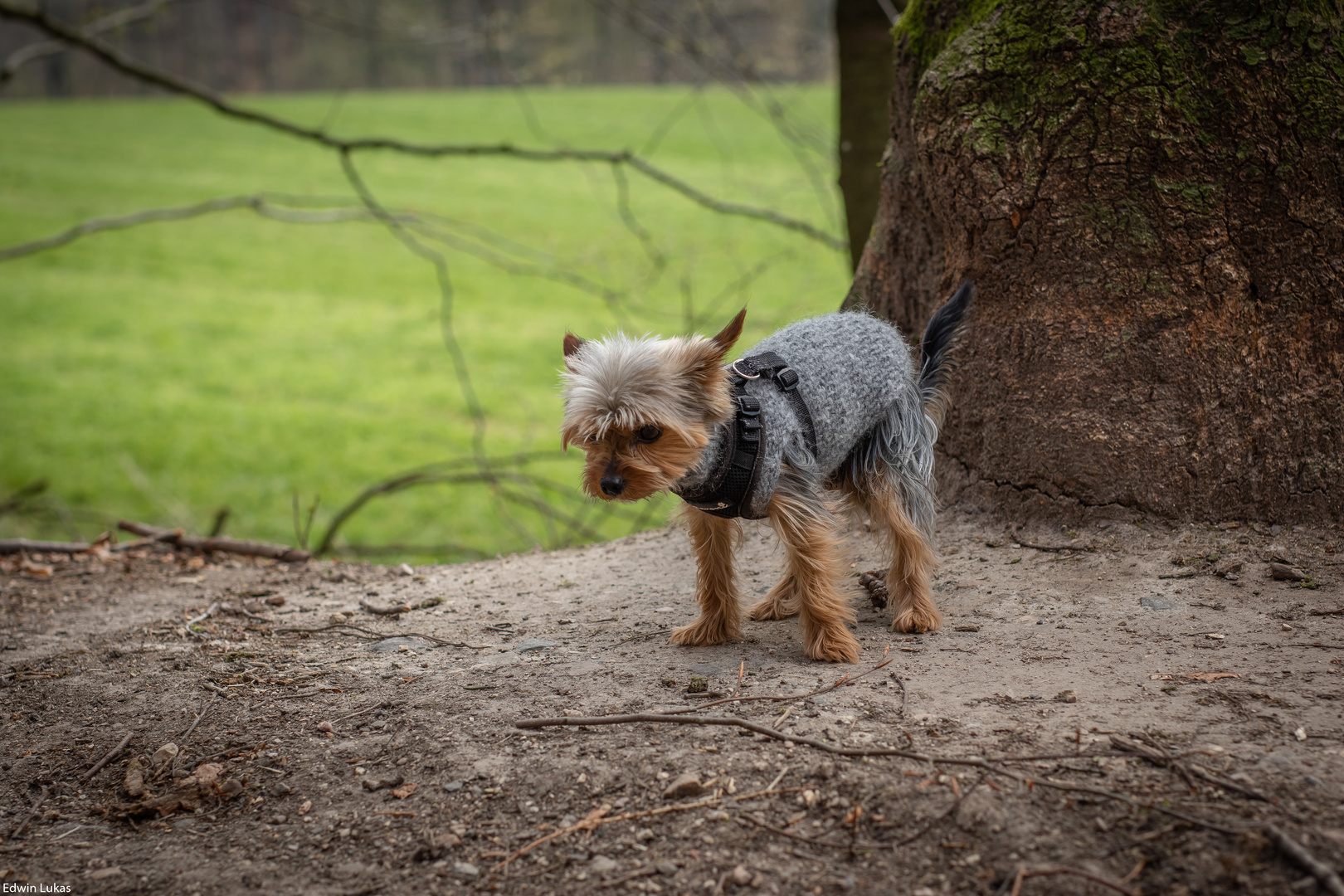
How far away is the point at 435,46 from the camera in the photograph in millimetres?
21078

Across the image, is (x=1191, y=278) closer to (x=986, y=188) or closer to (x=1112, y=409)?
(x=1112, y=409)

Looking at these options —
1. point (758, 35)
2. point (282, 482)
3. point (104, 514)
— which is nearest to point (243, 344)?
point (282, 482)

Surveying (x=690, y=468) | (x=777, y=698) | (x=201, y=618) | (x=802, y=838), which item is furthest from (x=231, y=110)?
(x=802, y=838)

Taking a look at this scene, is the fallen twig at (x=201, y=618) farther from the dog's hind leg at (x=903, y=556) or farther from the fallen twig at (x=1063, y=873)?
the fallen twig at (x=1063, y=873)

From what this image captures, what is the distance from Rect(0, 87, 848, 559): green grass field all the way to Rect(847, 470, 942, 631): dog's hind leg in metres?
3.84

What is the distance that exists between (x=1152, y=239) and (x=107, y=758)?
469cm

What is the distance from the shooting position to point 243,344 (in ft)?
60.8

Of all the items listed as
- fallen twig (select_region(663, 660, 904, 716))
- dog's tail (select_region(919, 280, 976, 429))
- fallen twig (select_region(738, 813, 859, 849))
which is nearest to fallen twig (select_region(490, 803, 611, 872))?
fallen twig (select_region(738, 813, 859, 849))

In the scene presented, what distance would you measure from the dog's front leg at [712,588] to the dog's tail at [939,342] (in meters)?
1.17

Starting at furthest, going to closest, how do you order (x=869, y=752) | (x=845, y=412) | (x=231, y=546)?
(x=231, y=546) → (x=845, y=412) → (x=869, y=752)

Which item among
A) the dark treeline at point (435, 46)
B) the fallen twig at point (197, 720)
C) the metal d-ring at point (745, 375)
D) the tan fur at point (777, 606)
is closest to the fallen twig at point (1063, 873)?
the metal d-ring at point (745, 375)

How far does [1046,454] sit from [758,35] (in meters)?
15.1

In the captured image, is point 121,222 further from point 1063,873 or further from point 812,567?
point 1063,873

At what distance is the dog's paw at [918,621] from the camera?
4117 millimetres
